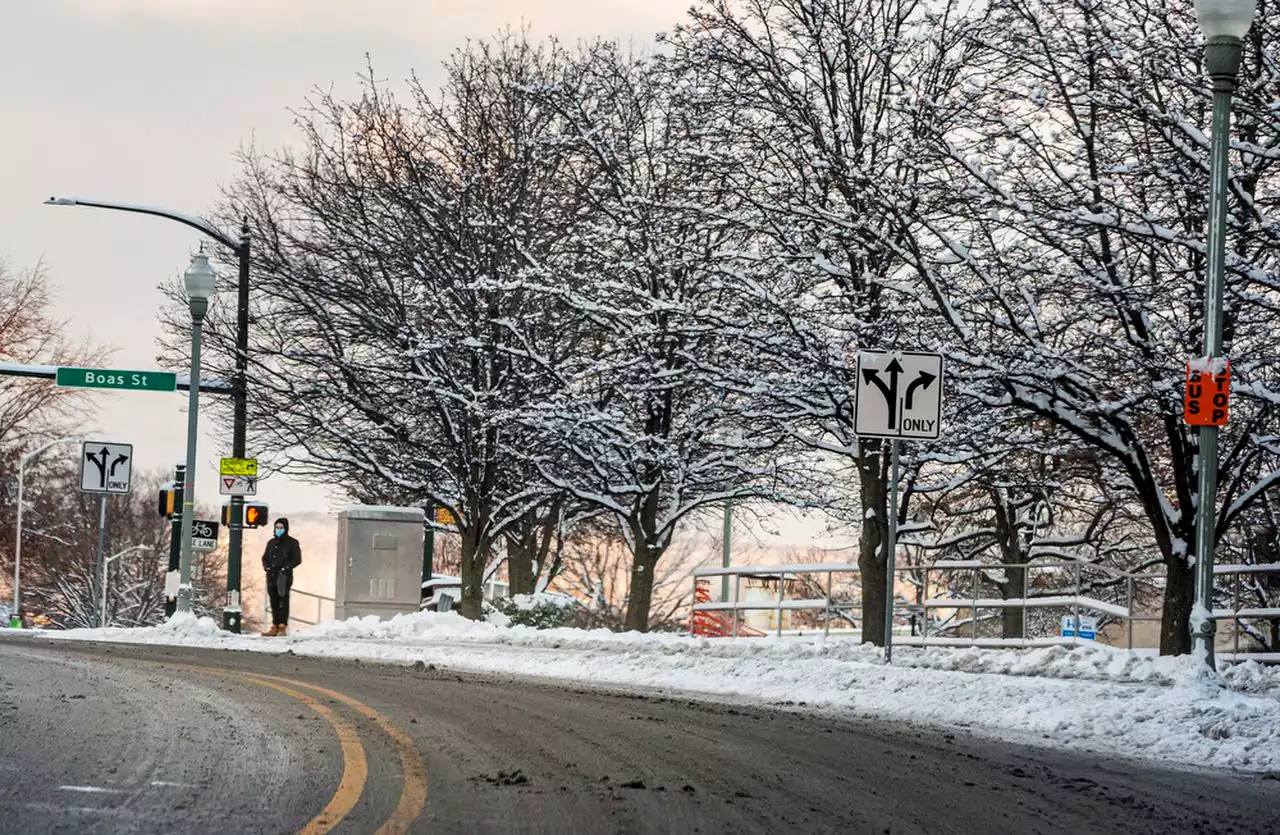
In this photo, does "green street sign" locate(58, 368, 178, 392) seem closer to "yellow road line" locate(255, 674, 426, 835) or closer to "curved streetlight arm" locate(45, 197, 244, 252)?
"curved streetlight arm" locate(45, 197, 244, 252)

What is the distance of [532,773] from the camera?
336 inches

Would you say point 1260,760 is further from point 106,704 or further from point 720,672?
point 106,704

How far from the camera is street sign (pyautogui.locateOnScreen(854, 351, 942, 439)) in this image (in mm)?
16328

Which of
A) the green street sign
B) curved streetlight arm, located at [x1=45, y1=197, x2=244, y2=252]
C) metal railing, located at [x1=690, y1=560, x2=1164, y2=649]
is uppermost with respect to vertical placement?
curved streetlight arm, located at [x1=45, y1=197, x2=244, y2=252]

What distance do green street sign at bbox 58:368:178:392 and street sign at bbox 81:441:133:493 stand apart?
1387 millimetres

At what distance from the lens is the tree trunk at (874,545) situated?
23844mm

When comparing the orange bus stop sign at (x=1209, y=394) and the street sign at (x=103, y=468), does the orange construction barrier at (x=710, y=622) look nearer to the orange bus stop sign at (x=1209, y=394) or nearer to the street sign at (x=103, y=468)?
the street sign at (x=103, y=468)

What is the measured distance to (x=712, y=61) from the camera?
879 inches

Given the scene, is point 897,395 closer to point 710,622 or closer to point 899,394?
point 899,394

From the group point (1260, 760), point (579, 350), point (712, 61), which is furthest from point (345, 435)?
point (1260, 760)

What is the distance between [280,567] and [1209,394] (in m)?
19.9

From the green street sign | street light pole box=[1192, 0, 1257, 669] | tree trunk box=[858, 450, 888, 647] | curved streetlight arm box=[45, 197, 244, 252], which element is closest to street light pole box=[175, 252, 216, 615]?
curved streetlight arm box=[45, 197, 244, 252]

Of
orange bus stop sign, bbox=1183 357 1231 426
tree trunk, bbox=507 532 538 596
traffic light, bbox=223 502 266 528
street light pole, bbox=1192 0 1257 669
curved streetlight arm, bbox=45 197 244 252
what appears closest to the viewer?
street light pole, bbox=1192 0 1257 669

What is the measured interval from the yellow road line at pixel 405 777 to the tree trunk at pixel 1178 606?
10.9 metres
